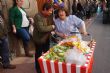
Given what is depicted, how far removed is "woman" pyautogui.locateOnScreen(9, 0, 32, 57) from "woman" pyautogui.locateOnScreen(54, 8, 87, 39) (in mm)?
1797

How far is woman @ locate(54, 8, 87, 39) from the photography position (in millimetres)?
4720

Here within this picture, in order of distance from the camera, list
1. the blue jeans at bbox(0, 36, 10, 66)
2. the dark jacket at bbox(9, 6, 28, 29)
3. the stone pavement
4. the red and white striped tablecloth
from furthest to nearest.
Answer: the dark jacket at bbox(9, 6, 28, 29)
the stone pavement
the blue jeans at bbox(0, 36, 10, 66)
the red and white striped tablecloth

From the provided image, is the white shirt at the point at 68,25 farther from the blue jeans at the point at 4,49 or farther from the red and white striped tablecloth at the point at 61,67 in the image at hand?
the blue jeans at the point at 4,49

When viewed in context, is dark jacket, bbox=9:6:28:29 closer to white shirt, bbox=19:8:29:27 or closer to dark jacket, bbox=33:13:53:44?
white shirt, bbox=19:8:29:27

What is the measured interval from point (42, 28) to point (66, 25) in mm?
479

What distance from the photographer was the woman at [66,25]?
15.5 ft

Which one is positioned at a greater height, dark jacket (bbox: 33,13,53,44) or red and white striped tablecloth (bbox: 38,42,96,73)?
dark jacket (bbox: 33,13,53,44)

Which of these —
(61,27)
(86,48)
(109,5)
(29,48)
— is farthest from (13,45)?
(109,5)

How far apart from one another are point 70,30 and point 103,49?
11.4 feet

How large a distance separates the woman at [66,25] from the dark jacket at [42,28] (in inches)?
7.1

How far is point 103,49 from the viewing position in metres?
7.93

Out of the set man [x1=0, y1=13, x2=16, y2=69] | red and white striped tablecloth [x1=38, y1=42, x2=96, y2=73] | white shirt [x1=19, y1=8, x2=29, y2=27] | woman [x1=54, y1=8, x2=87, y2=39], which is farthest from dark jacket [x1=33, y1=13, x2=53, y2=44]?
white shirt [x1=19, y1=8, x2=29, y2=27]

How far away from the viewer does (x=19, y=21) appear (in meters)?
6.35

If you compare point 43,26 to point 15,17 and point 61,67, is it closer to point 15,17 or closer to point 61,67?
point 61,67
